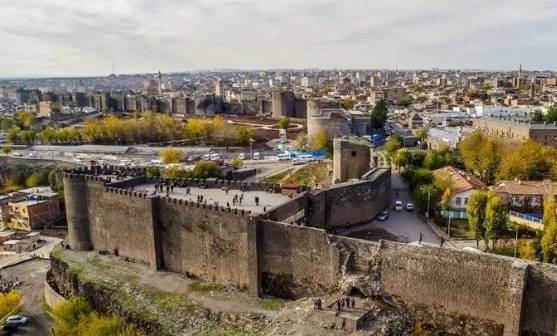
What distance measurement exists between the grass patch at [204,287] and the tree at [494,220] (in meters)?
14.8

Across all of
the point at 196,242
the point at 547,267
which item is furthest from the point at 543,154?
the point at 196,242

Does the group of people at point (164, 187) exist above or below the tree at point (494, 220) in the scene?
above

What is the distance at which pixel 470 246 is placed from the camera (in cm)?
2977

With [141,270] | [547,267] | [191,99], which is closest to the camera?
[547,267]

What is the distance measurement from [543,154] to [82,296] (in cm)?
3540

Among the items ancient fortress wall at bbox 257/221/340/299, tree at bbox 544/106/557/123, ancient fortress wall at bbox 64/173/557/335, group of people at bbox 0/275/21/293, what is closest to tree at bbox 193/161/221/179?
ancient fortress wall at bbox 64/173/557/335

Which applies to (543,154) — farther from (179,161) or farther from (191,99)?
(191,99)

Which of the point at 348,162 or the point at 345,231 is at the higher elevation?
the point at 348,162

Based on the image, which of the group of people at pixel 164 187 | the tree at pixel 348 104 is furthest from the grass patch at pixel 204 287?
the tree at pixel 348 104

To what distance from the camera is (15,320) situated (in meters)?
30.2

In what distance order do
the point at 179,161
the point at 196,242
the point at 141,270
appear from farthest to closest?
the point at 179,161, the point at 141,270, the point at 196,242

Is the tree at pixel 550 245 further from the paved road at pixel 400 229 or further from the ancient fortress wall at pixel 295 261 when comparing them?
the ancient fortress wall at pixel 295 261

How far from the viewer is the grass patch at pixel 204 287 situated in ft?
84.9

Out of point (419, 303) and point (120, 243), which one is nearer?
point (419, 303)
